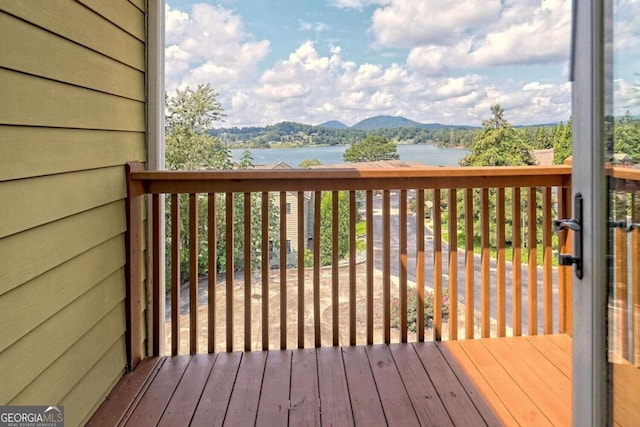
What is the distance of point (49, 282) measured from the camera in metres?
1.44

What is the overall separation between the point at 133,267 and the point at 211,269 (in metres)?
0.39

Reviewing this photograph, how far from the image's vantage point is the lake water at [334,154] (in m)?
2.46

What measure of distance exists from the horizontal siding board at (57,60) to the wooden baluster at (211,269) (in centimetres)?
69

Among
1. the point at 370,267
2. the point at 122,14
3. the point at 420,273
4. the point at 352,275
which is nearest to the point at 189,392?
the point at 352,275

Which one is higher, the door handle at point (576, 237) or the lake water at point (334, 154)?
the lake water at point (334, 154)

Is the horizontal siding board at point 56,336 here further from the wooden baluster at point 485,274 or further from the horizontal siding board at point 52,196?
the wooden baluster at point 485,274

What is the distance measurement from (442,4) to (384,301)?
69.5 inches

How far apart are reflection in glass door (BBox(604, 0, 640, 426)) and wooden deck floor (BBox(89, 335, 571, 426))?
0.76 m

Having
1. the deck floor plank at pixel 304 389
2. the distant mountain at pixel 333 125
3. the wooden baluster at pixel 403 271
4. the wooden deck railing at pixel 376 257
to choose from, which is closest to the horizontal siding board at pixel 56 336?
the wooden deck railing at pixel 376 257

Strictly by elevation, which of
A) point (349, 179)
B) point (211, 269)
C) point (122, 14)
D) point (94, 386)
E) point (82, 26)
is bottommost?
point (94, 386)

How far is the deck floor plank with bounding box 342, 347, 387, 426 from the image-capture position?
5.56 feet

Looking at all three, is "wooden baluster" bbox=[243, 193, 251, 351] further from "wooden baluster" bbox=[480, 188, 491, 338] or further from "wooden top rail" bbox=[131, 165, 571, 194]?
"wooden baluster" bbox=[480, 188, 491, 338]

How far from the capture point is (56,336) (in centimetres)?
147

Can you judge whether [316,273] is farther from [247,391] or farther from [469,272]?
[469,272]
